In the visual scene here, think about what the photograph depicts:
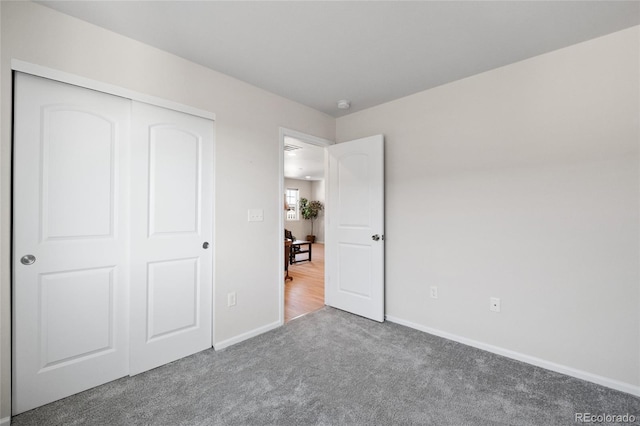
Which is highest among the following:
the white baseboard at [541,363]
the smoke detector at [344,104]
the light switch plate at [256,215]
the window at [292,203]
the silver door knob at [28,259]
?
the smoke detector at [344,104]

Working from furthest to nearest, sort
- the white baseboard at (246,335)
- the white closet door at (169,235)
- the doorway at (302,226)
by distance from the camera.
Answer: the doorway at (302,226) < the white baseboard at (246,335) < the white closet door at (169,235)

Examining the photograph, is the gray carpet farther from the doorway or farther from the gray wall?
the doorway

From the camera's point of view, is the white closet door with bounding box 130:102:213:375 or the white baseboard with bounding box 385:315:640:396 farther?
the white closet door with bounding box 130:102:213:375

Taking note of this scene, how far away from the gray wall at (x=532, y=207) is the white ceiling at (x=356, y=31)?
0.26m

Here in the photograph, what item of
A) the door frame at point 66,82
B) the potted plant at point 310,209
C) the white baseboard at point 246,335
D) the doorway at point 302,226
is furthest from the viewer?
the potted plant at point 310,209

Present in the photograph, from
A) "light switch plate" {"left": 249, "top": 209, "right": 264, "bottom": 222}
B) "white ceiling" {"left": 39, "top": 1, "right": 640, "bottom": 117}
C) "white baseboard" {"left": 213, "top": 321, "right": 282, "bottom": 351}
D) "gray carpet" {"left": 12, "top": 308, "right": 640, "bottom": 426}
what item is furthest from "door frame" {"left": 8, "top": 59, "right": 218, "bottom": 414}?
"white baseboard" {"left": 213, "top": 321, "right": 282, "bottom": 351}

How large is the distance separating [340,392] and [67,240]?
203 centimetres

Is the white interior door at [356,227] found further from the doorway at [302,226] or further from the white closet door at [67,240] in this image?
the white closet door at [67,240]

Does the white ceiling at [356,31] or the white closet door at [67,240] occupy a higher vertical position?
the white ceiling at [356,31]

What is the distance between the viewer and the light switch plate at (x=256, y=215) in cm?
270

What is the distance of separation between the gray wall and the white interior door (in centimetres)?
23

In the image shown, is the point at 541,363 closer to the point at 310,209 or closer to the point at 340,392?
the point at 340,392

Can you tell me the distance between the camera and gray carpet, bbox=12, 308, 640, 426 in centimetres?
162

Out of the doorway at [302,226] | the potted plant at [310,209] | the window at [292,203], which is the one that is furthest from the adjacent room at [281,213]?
the potted plant at [310,209]
